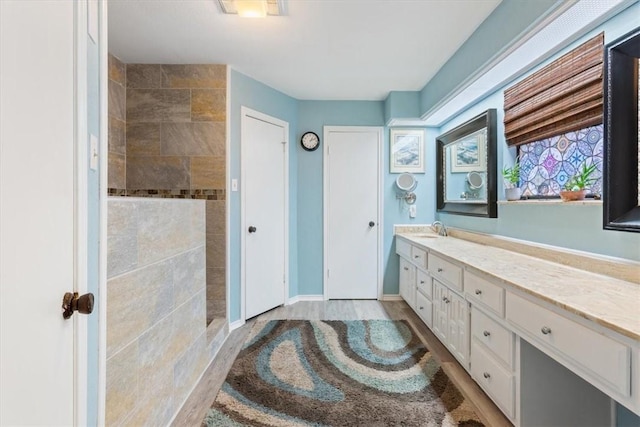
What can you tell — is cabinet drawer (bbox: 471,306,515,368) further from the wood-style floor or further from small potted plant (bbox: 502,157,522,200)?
small potted plant (bbox: 502,157,522,200)

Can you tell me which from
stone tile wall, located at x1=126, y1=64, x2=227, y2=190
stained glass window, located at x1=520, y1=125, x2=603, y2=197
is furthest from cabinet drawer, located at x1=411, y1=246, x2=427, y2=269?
stone tile wall, located at x1=126, y1=64, x2=227, y2=190

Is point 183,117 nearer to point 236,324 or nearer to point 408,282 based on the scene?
point 236,324

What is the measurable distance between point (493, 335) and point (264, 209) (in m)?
2.26

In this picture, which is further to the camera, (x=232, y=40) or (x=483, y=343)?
(x=232, y=40)

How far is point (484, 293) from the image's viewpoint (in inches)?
66.0

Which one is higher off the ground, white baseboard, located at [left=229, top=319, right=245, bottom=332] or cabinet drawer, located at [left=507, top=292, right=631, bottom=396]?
cabinet drawer, located at [left=507, top=292, right=631, bottom=396]

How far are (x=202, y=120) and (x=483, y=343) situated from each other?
275cm

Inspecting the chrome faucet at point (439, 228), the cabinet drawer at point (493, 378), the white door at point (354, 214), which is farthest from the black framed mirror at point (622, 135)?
the white door at point (354, 214)

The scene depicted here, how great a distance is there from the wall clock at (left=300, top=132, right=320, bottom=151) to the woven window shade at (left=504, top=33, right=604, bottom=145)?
1.91 meters

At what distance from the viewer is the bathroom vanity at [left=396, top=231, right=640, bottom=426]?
3.16 ft

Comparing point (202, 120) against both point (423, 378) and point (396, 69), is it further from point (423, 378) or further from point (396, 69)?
point (423, 378)
